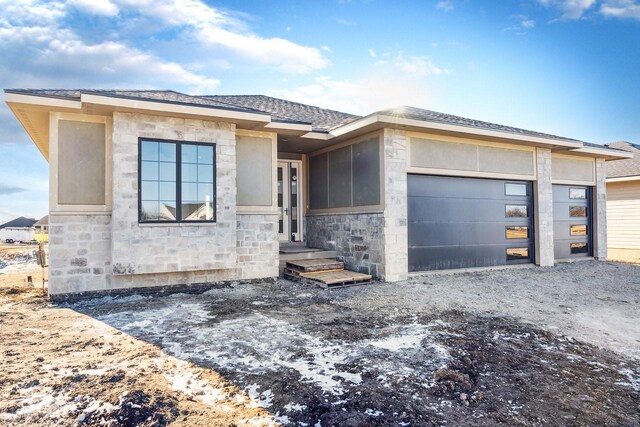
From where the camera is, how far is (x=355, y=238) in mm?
8633

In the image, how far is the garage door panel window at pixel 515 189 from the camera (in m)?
9.87

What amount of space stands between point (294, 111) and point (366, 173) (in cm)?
334

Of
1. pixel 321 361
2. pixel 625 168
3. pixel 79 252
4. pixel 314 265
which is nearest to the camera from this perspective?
pixel 321 361

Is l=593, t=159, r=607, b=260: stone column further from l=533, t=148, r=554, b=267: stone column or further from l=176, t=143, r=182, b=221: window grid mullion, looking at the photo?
l=176, t=143, r=182, b=221: window grid mullion

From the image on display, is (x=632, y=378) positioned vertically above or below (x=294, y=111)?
below

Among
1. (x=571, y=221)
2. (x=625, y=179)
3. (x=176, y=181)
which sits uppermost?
(x=625, y=179)

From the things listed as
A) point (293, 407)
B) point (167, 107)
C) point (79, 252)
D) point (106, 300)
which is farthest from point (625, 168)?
point (79, 252)

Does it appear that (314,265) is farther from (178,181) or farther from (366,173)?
(178,181)

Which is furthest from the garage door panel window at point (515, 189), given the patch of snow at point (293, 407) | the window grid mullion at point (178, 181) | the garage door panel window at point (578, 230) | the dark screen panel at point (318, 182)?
the patch of snow at point (293, 407)

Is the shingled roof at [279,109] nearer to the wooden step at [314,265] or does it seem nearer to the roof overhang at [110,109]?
the roof overhang at [110,109]

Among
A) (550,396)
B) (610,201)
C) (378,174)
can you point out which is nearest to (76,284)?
(378,174)

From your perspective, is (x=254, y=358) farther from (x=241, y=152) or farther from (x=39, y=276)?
(x=39, y=276)

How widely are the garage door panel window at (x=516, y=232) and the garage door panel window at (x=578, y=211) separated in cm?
263

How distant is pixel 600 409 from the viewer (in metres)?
2.47
